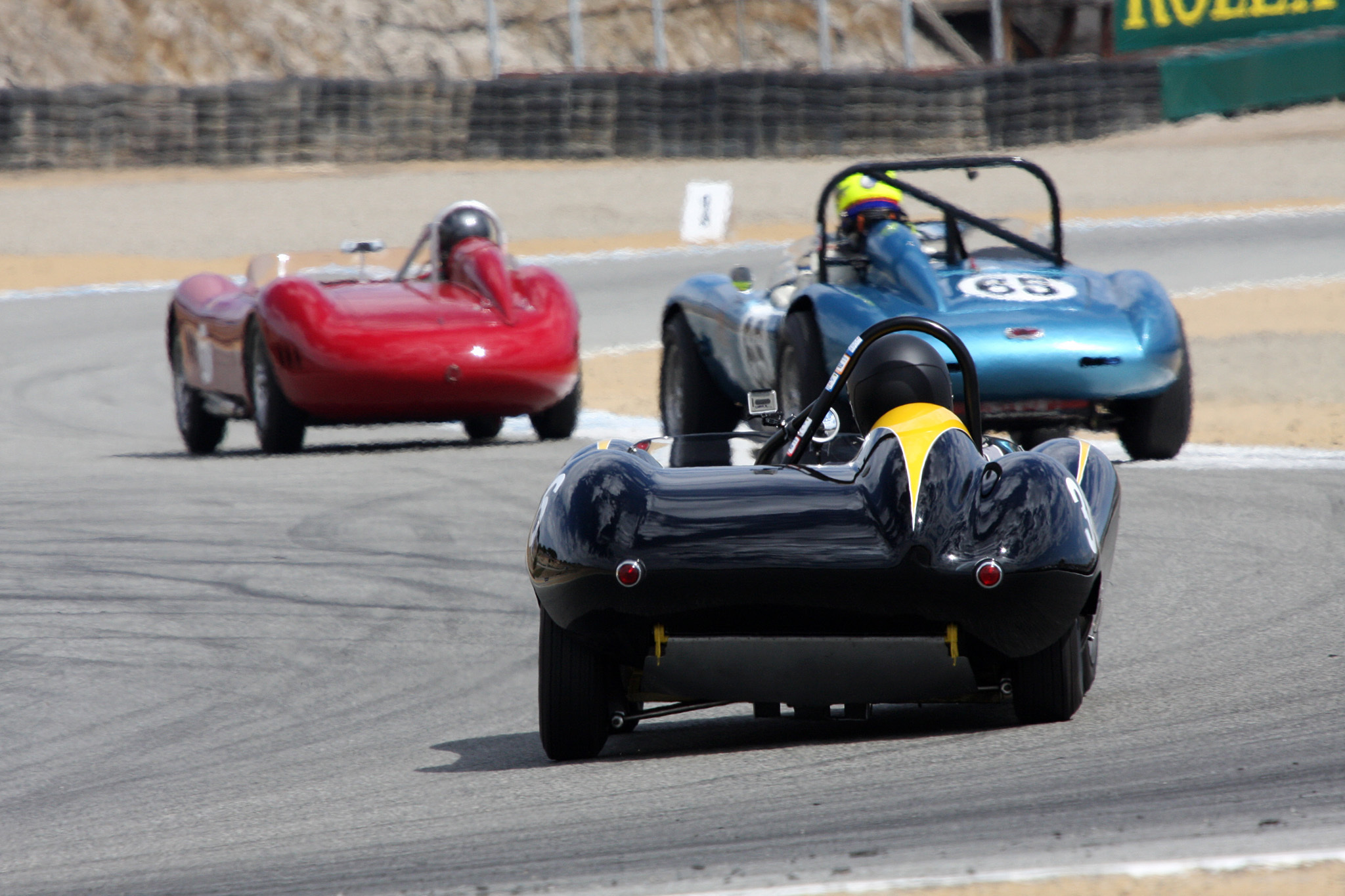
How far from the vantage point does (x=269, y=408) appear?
10992 millimetres

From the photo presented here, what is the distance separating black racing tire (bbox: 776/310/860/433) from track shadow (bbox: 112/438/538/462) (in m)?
2.37

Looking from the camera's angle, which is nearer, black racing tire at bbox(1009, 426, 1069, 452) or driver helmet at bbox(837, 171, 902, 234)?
black racing tire at bbox(1009, 426, 1069, 452)

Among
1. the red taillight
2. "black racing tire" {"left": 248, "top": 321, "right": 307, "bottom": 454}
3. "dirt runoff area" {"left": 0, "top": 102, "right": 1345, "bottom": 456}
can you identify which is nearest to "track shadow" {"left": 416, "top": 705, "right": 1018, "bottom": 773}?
the red taillight

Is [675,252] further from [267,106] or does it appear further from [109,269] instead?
[267,106]

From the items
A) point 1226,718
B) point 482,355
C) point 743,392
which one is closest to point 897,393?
point 1226,718

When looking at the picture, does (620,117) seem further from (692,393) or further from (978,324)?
(978,324)

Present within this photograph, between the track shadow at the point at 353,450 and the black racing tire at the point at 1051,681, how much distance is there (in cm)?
706

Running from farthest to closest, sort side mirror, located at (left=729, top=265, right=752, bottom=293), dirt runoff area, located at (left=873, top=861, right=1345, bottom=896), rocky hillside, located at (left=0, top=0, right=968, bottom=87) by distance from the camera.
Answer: rocky hillside, located at (left=0, top=0, right=968, bottom=87) → side mirror, located at (left=729, top=265, right=752, bottom=293) → dirt runoff area, located at (left=873, top=861, right=1345, bottom=896)

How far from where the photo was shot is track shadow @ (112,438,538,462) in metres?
11.3

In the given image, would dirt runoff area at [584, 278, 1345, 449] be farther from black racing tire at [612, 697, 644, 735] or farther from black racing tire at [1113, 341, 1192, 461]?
black racing tire at [612, 697, 644, 735]

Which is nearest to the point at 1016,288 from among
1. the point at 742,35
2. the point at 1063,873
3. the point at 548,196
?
the point at 1063,873

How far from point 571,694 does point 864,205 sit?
614cm

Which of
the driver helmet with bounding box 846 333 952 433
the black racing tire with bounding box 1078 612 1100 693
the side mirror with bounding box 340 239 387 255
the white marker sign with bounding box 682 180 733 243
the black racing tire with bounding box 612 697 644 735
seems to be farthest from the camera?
the white marker sign with bounding box 682 180 733 243

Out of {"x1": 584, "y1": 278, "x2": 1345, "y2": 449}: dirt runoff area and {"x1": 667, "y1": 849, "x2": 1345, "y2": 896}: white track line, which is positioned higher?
{"x1": 667, "y1": 849, "x2": 1345, "y2": 896}: white track line
